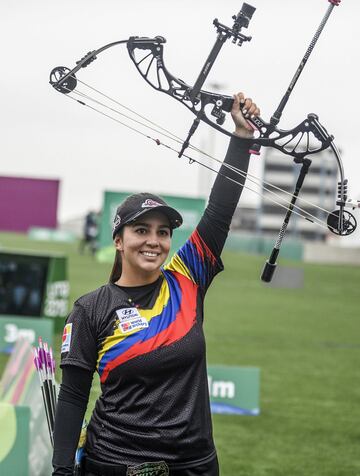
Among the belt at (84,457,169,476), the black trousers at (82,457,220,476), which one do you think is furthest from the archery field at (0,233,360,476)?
the belt at (84,457,169,476)

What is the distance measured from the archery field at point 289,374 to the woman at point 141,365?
3677 millimetres

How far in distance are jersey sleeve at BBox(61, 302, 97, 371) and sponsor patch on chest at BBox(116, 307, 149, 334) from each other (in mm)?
115

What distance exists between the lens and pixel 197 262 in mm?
3455

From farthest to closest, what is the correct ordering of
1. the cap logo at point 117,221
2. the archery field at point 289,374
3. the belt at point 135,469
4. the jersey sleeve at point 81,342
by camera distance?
the archery field at point 289,374 → the cap logo at point 117,221 → the jersey sleeve at point 81,342 → the belt at point 135,469

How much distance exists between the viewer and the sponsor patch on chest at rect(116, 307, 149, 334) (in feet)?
10.5

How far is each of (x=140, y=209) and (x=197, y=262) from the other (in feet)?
1.02

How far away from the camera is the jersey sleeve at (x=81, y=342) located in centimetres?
324

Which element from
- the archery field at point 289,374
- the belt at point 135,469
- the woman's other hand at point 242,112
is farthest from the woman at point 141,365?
the archery field at point 289,374

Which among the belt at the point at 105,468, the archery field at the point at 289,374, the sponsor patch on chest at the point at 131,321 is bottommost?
the archery field at the point at 289,374

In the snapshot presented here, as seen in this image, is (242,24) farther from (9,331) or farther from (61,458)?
(9,331)

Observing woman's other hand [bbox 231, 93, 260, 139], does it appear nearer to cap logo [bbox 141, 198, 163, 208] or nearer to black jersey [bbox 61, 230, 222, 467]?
cap logo [bbox 141, 198, 163, 208]

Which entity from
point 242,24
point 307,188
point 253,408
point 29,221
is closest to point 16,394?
point 253,408

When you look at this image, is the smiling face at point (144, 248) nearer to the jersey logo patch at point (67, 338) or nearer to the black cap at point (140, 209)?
the black cap at point (140, 209)

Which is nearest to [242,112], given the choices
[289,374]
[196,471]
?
[196,471]
